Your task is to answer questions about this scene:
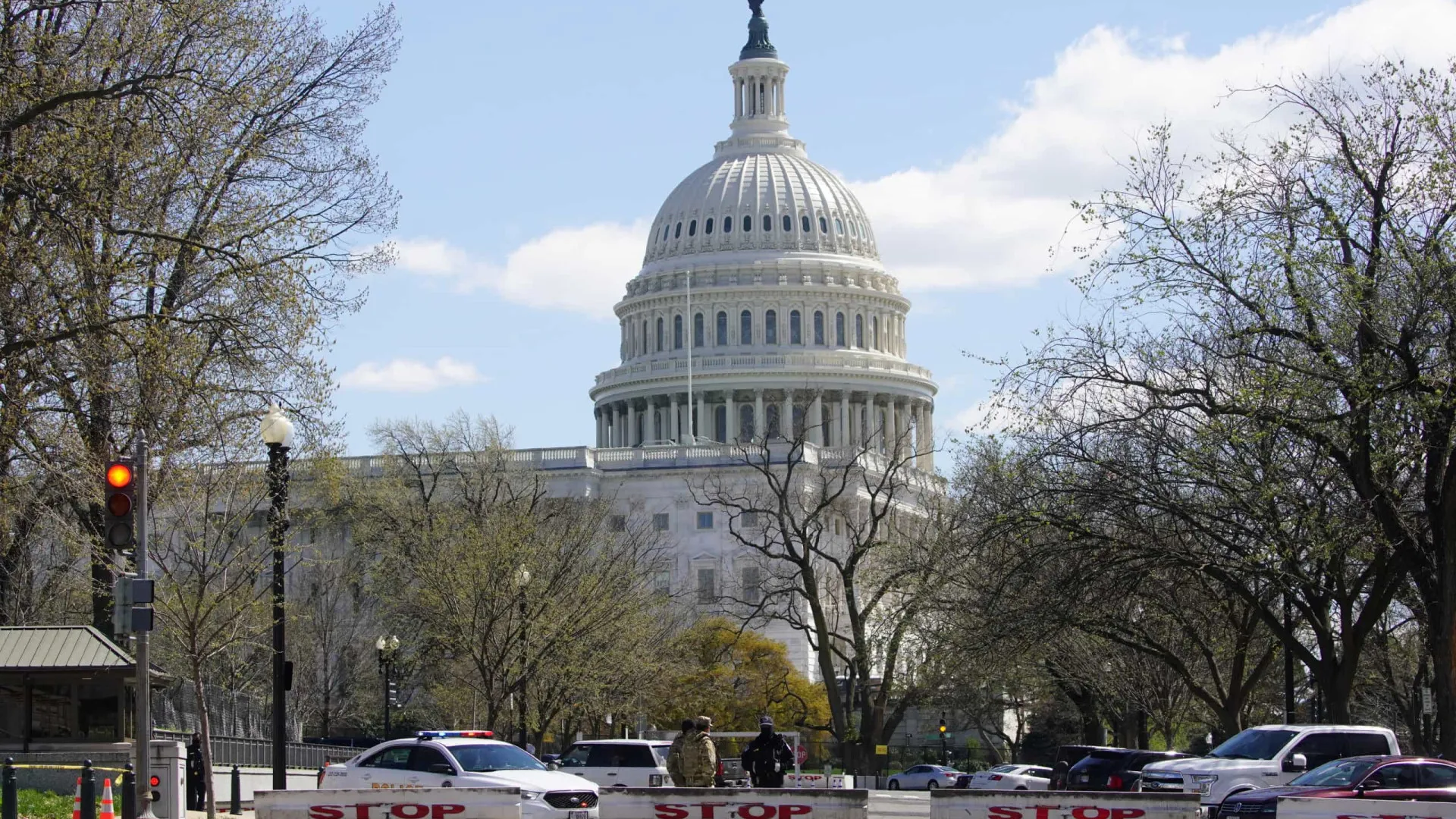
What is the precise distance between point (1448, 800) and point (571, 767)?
60.3ft

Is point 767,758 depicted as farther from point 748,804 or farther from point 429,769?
point 748,804

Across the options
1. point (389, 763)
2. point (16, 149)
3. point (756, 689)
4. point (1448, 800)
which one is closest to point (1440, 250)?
point (1448, 800)

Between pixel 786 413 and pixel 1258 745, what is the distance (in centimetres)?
12445

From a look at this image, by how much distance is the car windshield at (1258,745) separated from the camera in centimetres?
3259

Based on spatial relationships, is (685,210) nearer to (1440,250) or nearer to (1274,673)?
(1274,673)

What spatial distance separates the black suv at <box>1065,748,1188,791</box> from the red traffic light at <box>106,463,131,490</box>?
19.7 meters

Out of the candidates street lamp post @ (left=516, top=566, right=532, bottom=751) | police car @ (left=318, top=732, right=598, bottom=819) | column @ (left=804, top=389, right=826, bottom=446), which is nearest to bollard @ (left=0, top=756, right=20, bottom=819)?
police car @ (left=318, top=732, right=598, bottom=819)

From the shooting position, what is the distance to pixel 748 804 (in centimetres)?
2361

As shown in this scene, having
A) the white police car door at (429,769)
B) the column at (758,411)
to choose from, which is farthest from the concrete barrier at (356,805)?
the column at (758,411)

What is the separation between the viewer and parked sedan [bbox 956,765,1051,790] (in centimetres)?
5125

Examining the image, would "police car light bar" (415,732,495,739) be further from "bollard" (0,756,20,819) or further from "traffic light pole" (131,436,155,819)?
"bollard" (0,756,20,819)

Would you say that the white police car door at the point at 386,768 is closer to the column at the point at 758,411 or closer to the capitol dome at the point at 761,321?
the capitol dome at the point at 761,321

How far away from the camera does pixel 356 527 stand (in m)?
91.2

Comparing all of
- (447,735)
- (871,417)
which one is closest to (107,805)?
(447,735)
